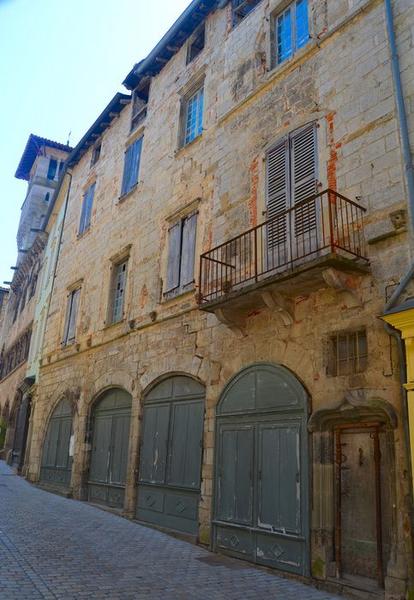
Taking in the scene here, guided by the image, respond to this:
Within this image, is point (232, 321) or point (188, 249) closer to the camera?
point (232, 321)

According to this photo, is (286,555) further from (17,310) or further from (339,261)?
(17,310)

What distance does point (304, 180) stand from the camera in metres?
7.43

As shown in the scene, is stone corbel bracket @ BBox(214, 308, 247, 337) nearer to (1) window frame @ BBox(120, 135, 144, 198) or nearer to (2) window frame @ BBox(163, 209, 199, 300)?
(2) window frame @ BBox(163, 209, 199, 300)

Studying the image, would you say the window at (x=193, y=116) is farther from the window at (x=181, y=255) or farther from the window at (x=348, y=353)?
the window at (x=348, y=353)

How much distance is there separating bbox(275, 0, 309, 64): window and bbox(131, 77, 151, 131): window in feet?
17.4

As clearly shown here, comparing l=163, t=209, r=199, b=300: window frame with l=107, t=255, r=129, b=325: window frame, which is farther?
l=107, t=255, r=129, b=325: window frame

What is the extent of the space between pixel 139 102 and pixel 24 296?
15480 millimetres

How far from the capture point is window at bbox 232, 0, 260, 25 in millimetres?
10031

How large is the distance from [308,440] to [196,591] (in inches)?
84.2

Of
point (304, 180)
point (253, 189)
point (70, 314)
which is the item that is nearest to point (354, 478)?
point (304, 180)

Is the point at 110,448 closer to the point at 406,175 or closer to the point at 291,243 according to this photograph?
the point at 291,243

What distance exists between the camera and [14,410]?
899 inches

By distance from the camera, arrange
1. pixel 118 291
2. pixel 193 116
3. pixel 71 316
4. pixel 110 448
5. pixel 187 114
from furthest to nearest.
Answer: pixel 71 316, pixel 118 291, pixel 187 114, pixel 193 116, pixel 110 448

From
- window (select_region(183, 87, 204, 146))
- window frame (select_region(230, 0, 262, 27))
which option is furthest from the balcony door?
window frame (select_region(230, 0, 262, 27))
